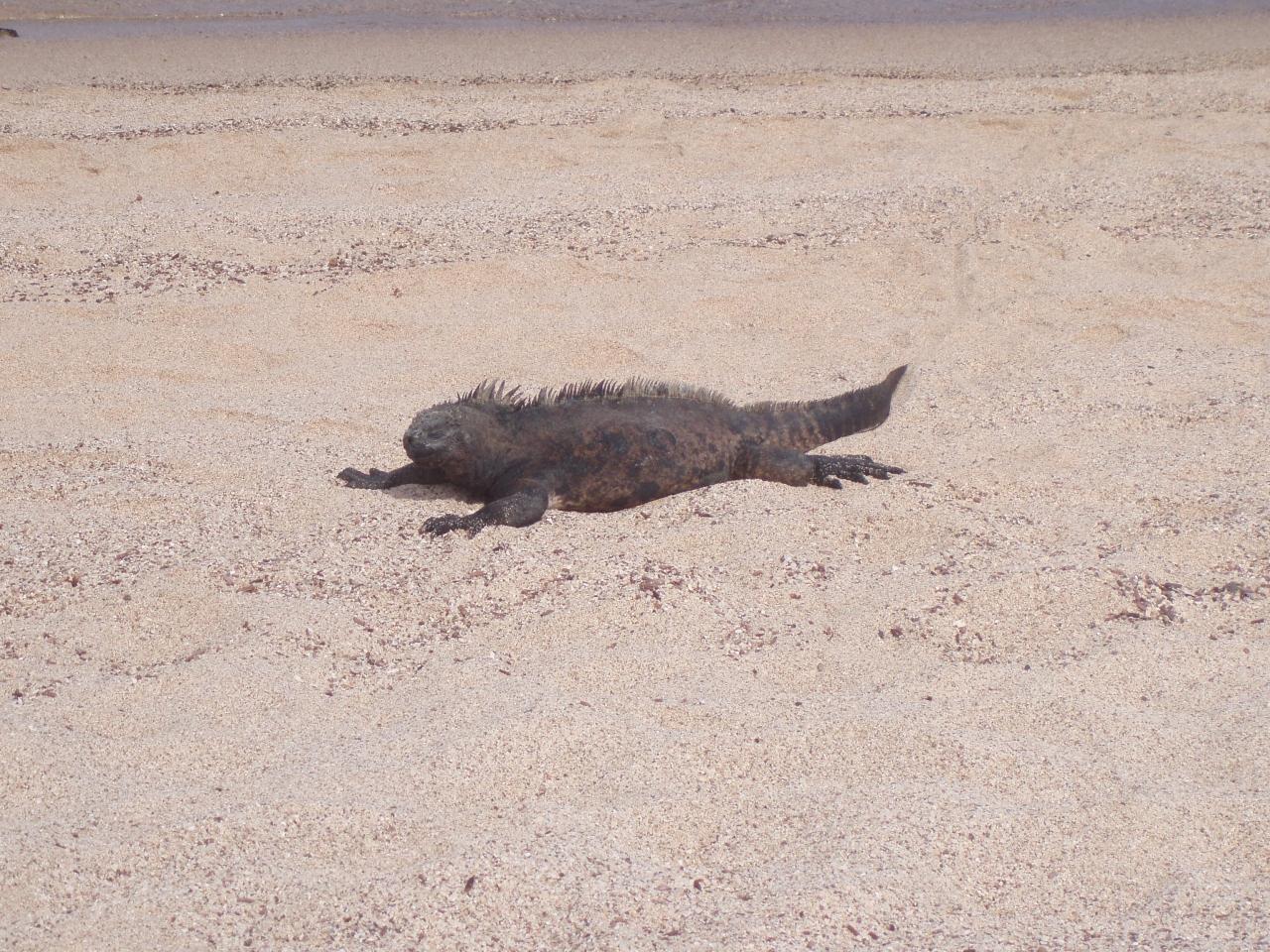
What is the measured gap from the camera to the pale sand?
3.12 metres

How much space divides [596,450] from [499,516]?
28.8 inches

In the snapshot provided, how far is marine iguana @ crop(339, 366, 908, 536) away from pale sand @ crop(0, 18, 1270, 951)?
264 millimetres

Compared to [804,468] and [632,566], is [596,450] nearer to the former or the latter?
[804,468]

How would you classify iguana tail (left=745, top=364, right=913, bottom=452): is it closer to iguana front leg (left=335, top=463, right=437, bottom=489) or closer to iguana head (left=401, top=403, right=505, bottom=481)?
iguana head (left=401, top=403, right=505, bottom=481)

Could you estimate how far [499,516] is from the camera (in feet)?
17.1

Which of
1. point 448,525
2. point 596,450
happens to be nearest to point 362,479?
point 448,525

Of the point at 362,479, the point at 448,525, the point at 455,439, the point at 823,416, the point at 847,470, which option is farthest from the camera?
the point at 823,416

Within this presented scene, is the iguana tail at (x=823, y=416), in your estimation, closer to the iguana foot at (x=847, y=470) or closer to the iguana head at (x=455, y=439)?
the iguana foot at (x=847, y=470)

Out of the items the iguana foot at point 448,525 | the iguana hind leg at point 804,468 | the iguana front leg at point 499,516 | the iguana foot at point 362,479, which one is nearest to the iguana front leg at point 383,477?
the iguana foot at point 362,479

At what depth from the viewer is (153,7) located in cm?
2209

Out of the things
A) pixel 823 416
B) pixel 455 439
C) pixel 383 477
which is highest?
pixel 455 439

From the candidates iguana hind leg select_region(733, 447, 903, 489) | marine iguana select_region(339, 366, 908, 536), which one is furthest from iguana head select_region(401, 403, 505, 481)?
iguana hind leg select_region(733, 447, 903, 489)

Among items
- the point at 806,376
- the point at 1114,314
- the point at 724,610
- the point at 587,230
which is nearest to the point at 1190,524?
the point at 724,610

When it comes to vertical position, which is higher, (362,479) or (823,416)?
(823,416)
